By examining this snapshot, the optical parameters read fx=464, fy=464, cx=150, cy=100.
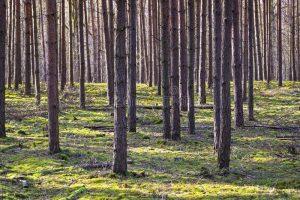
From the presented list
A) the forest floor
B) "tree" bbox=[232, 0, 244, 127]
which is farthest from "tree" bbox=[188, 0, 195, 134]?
"tree" bbox=[232, 0, 244, 127]

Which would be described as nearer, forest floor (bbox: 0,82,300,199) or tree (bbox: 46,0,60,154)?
forest floor (bbox: 0,82,300,199)

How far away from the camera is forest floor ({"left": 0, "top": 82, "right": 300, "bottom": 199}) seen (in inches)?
373

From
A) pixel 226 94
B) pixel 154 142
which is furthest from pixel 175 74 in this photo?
pixel 226 94

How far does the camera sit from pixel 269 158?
13.1 metres

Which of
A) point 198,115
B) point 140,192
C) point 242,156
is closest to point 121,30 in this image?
point 140,192

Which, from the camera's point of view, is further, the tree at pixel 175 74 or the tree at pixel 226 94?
the tree at pixel 175 74

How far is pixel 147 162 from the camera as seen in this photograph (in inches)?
492

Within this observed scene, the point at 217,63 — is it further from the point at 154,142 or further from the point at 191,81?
the point at 191,81

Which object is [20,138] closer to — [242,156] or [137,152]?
[137,152]

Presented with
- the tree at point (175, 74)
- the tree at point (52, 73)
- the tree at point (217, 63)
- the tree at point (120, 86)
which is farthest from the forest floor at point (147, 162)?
the tree at point (217, 63)

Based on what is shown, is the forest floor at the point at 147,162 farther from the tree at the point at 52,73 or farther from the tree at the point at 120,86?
the tree at the point at 52,73

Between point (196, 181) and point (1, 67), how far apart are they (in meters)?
8.77

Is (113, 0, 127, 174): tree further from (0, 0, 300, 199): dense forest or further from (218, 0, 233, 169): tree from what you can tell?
(218, 0, 233, 169): tree

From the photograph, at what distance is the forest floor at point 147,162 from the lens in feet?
31.1
